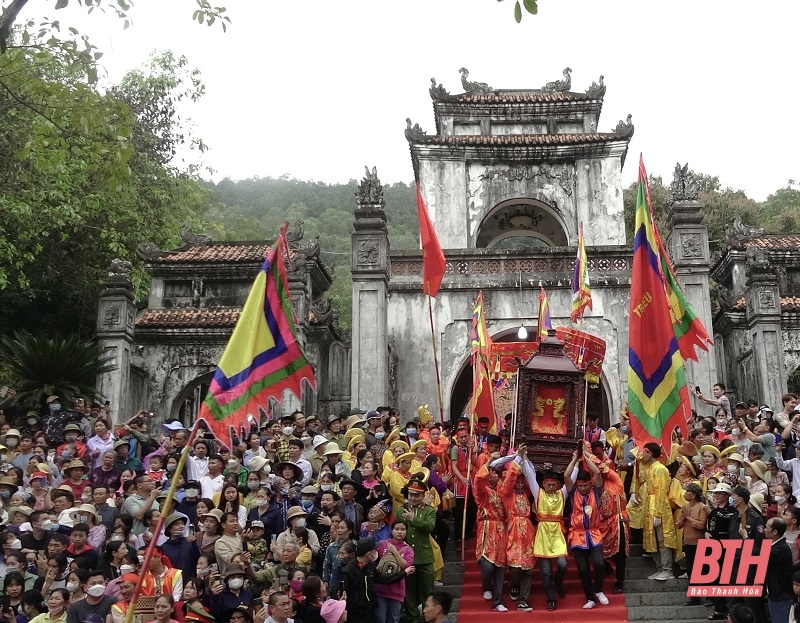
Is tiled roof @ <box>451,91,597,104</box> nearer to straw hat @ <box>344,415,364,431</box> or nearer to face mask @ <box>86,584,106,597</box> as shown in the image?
straw hat @ <box>344,415,364,431</box>

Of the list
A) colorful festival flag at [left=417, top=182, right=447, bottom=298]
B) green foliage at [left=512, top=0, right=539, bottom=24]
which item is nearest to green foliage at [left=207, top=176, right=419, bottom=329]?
colorful festival flag at [left=417, top=182, right=447, bottom=298]

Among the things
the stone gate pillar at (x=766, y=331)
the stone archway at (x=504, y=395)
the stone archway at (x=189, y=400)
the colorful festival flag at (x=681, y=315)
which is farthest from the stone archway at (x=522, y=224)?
the colorful festival flag at (x=681, y=315)

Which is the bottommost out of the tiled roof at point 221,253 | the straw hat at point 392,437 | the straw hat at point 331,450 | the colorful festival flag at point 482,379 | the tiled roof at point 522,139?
the straw hat at point 331,450

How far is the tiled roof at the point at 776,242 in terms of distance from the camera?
73.2 ft

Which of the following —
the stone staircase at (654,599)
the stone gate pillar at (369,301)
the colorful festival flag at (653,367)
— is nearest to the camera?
the colorful festival flag at (653,367)

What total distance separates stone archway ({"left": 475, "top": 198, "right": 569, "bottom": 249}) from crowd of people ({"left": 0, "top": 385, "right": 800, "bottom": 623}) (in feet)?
35.4

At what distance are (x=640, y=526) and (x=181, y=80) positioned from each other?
778 inches

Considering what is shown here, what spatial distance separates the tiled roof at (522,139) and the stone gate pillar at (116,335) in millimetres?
8212

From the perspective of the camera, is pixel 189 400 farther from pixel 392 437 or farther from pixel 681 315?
pixel 681 315

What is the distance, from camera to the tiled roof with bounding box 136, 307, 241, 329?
19.4m

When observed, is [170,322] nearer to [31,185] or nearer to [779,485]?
[31,185]

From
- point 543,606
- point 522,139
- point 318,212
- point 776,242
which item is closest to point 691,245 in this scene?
point 522,139

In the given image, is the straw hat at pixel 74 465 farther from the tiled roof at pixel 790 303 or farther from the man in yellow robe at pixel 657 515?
the tiled roof at pixel 790 303

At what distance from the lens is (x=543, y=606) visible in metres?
10.1
